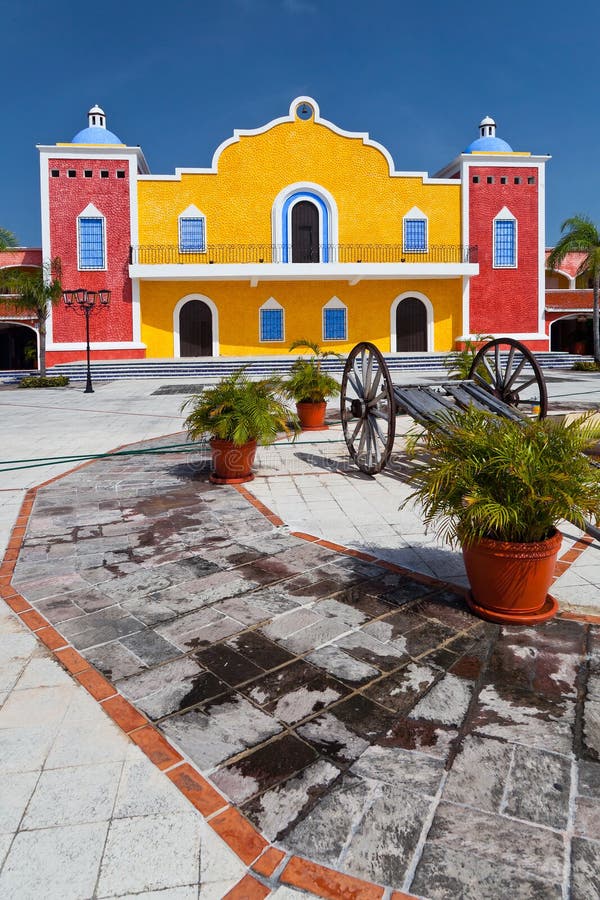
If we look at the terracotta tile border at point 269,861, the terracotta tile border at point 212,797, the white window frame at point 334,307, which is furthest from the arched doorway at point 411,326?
the terracotta tile border at point 269,861

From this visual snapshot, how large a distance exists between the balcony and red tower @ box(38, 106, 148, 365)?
101cm

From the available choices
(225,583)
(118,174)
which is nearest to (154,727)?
(225,583)

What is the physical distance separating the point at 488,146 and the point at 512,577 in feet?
87.6

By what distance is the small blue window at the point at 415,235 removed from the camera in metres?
24.6

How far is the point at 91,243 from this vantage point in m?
23.3

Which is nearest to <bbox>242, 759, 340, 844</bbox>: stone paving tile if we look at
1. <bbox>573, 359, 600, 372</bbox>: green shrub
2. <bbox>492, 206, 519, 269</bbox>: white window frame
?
<bbox>573, 359, 600, 372</bbox>: green shrub

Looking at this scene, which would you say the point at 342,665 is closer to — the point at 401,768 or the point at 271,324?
the point at 401,768

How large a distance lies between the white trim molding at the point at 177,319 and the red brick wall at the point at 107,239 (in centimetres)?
157

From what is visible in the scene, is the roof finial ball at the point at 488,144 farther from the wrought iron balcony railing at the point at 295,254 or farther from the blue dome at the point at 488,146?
the wrought iron balcony railing at the point at 295,254

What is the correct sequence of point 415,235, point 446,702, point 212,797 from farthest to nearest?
point 415,235, point 446,702, point 212,797

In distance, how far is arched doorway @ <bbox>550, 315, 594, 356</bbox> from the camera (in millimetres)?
28500

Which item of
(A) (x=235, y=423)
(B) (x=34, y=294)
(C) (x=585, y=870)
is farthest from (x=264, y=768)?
(B) (x=34, y=294)

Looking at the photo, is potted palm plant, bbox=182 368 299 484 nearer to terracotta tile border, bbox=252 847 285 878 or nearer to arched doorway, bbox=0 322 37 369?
terracotta tile border, bbox=252 847 285 878

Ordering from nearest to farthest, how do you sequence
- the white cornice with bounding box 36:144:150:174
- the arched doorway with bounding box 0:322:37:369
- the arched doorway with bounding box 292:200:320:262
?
the white cornice with bounding box 36:144:150:174, the arched doorway with bounding box 292:200:320:262, the arched doorway with bounding box 0:322:37:369
